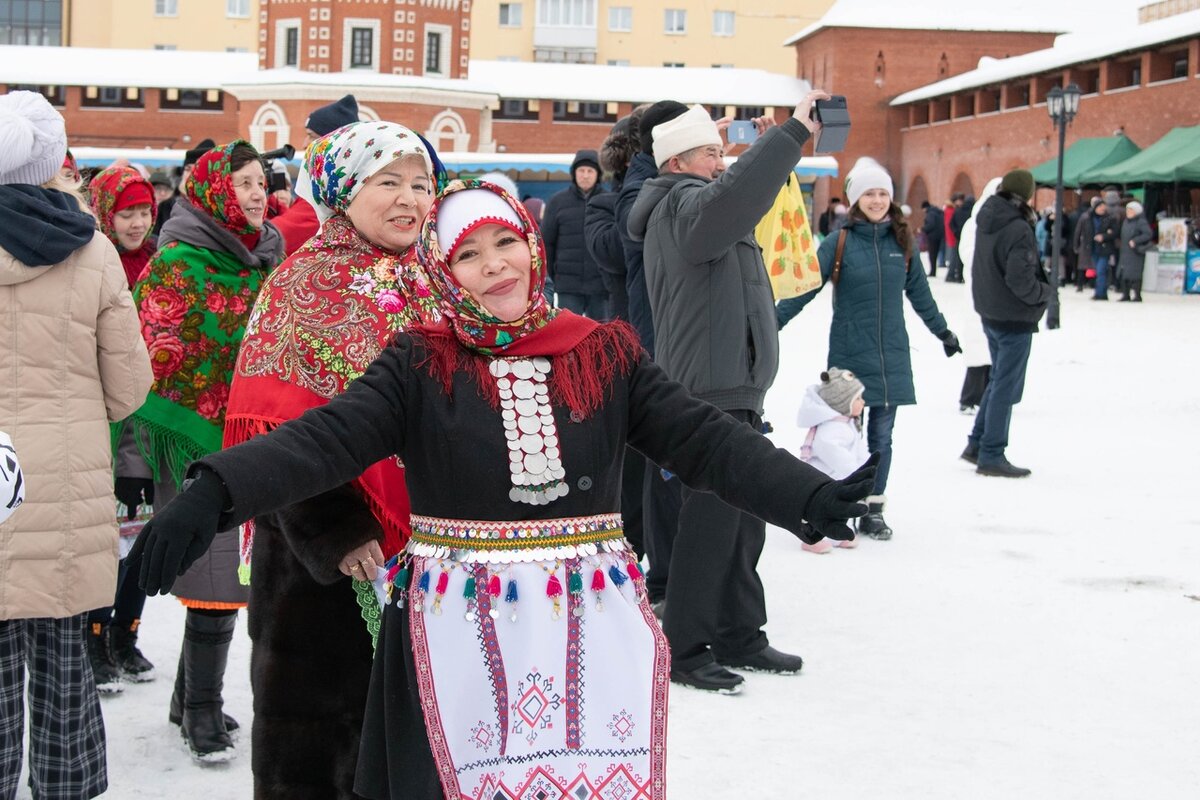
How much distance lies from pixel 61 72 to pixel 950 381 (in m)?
40.9

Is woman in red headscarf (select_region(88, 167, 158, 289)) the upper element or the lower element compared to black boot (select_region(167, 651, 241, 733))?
upper

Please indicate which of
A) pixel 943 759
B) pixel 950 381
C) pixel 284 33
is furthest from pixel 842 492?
pixel 284 33

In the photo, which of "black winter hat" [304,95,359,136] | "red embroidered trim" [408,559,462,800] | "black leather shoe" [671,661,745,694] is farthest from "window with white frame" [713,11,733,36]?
"red embroidered trim" [408,559,462,800]

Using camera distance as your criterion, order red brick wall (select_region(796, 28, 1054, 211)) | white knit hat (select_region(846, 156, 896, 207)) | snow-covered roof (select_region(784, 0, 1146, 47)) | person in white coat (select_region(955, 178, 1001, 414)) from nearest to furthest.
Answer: white knit hat (select_region(846, 156, 896, 207)), person in white coat (select_region(955, 178, 1001, 414)), red brick wall (select_region(796, 28, 1054, 211)), snow-covered roof (select_region(784, 0, 1146, 47))

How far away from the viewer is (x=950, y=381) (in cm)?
1255

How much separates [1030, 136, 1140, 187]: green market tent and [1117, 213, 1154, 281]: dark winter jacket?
7.04 meters

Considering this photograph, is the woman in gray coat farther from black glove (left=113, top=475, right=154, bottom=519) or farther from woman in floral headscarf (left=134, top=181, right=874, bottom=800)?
woman in floral headscarf (left=134, top=181, right=874, bottom=800)

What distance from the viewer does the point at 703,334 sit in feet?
14.2

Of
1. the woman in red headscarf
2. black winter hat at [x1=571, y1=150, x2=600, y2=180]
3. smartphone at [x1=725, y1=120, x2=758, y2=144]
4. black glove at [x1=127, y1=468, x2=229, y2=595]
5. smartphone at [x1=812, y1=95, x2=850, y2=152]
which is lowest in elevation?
black glove at [x1=127, y1=468, x2=229, y2=595]

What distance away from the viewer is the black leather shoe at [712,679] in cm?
440

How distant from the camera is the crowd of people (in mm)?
2303

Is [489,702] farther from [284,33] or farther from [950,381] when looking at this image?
[284,33]

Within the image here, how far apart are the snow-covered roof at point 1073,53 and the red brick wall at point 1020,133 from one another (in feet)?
2.86

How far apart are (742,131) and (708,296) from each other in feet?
2.49
